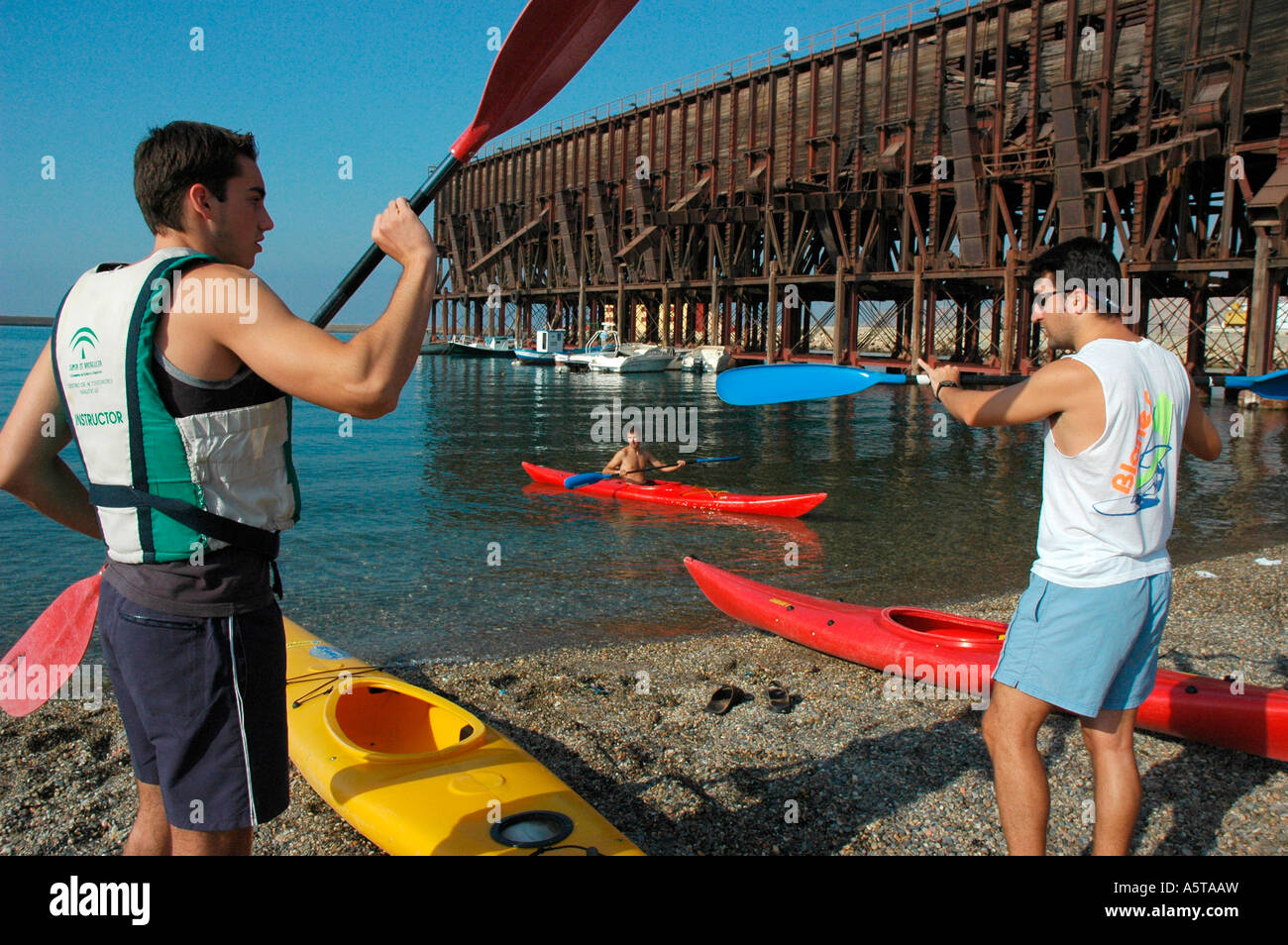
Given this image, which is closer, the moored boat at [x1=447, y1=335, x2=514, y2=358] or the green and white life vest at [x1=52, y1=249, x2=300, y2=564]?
the green and white life vest at [x1=52, y1=249, x2=300, y2=564]

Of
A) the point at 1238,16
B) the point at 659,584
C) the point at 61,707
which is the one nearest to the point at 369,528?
the point at 659,584

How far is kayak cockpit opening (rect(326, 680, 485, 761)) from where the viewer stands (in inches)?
168

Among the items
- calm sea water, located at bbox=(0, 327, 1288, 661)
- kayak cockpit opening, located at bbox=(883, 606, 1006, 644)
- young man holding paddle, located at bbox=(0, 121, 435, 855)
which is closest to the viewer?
young man holding paddle, located at bbox=(0, 121, 435, 855)

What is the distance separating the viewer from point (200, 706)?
1.86 meters

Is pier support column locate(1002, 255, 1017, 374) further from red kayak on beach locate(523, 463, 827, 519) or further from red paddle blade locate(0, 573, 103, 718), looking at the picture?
red paddle blade locate(0, 573, 103, 718)

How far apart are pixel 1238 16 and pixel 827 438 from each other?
51.9ft

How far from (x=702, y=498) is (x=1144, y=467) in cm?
1027

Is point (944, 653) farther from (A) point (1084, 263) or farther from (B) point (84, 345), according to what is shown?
(B) point (84, 345)

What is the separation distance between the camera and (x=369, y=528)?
12305 mm

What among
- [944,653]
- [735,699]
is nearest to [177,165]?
[735,699]

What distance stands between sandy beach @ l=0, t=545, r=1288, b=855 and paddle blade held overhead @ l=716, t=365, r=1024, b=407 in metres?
1.83

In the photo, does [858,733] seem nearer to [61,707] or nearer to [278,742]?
[278,742]

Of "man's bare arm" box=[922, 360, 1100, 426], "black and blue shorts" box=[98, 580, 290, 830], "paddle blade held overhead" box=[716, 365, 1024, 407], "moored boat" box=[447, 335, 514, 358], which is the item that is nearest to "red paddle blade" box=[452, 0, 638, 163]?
"black and blue shorts" box=[98, 580, 290, 830]

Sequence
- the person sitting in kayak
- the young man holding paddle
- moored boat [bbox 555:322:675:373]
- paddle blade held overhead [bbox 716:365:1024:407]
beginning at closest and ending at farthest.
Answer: the young man holding paddle < paddle blade held overhead [bbox 716:365:1024:407] < the person sitting in kayak < moored boat [bbox 555:322:675:373]
